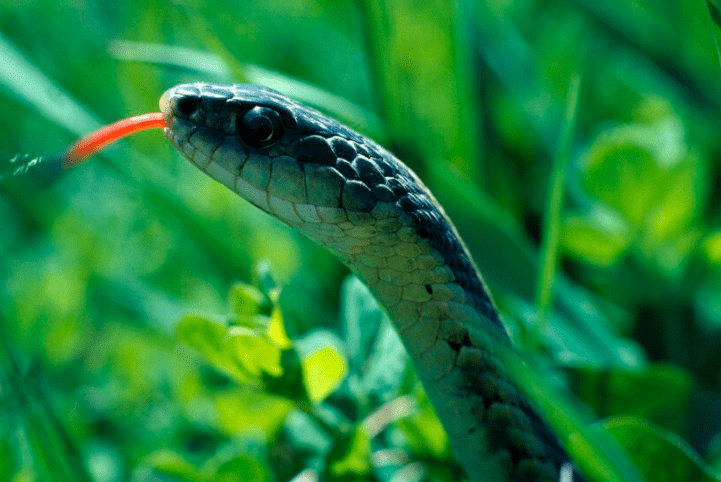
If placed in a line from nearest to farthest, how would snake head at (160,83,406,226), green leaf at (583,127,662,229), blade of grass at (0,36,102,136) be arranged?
snake head at (160,83,406,226) < green leaf at (583,127,662,229) < blade of grass at (0,36,102,136)

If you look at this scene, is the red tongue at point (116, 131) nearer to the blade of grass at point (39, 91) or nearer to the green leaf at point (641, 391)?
the blade of grass at point (39, 91)

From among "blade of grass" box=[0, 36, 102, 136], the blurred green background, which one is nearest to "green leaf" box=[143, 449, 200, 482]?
the blurred green background

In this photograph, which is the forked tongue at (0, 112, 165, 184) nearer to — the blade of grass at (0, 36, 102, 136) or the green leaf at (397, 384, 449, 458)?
the blade of grass at (0, 36, 102, 136)

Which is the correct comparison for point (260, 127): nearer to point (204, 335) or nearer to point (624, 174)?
point (204, 335)

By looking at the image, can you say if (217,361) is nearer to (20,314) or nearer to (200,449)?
(200,449)

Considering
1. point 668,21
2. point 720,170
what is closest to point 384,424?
point 720,170

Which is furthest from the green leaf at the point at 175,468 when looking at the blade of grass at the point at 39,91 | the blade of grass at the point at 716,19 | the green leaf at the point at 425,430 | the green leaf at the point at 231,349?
the blade of grass at the point at 716,19
